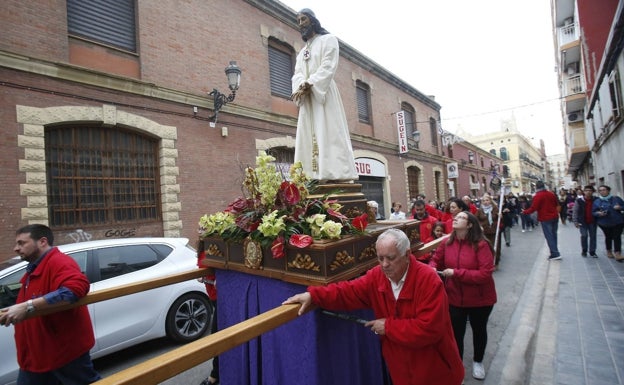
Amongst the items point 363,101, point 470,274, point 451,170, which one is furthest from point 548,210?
point 451,170

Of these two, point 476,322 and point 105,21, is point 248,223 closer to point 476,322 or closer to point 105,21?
point 476,322

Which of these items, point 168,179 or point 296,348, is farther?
point 168,179

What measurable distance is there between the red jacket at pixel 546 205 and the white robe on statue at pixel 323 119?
272 inches

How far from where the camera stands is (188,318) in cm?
464

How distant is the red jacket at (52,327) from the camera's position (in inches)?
96.3

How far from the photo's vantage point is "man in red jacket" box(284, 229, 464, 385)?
67.5 inches

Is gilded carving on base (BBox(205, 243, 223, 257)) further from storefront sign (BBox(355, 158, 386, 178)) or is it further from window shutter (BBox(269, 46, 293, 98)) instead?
storefront sign (BBox(355, 158, 386, 178))

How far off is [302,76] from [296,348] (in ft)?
8.18

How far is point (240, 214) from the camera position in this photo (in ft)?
8.34

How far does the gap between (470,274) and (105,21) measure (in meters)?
9.30

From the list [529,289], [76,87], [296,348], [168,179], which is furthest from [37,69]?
[529,289]

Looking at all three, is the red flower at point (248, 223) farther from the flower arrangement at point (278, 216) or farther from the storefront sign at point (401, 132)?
the storefront sign at point (401, 132)

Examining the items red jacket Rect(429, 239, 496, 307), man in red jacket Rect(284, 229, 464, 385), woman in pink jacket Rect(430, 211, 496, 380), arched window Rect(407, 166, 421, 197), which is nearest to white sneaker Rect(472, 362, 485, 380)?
woman in pink jacket Rect(430, 211, 496, 380)

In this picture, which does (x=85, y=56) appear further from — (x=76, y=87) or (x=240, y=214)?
(x=240, y=214)
